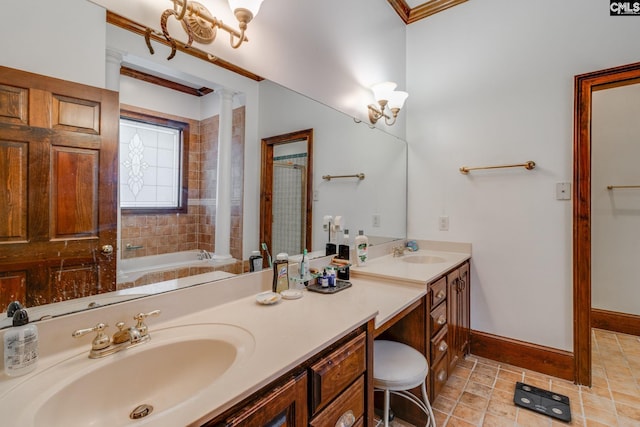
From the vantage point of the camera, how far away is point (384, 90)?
220 cm

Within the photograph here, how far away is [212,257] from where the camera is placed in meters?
1.24

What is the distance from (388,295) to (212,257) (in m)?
0.87

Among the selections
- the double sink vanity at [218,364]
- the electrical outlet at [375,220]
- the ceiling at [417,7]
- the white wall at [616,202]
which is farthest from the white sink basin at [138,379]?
the white wall at [616,202]

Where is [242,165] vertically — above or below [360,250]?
above

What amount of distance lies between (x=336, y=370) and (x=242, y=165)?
0.95 metres

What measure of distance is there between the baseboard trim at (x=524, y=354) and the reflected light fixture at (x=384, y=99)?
6.18 feet

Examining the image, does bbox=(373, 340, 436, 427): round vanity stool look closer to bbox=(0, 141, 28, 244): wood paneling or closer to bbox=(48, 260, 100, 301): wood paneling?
bbox=(48, 260, 100, 301): wood paneling

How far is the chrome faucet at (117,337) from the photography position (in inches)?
33.0

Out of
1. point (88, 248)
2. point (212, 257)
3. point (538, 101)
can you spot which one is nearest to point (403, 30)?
point (538, 101)

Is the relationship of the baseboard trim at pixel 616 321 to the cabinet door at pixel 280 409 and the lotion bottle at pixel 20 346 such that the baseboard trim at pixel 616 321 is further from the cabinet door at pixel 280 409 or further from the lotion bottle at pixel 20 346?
the lotion bottle at pixel 20 346

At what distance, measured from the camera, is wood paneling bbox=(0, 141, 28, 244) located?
75cm

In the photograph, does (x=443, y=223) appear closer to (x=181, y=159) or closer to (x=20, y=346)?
(x=181, y=159)

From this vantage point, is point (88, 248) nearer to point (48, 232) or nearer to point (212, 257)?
point (48, 232)
